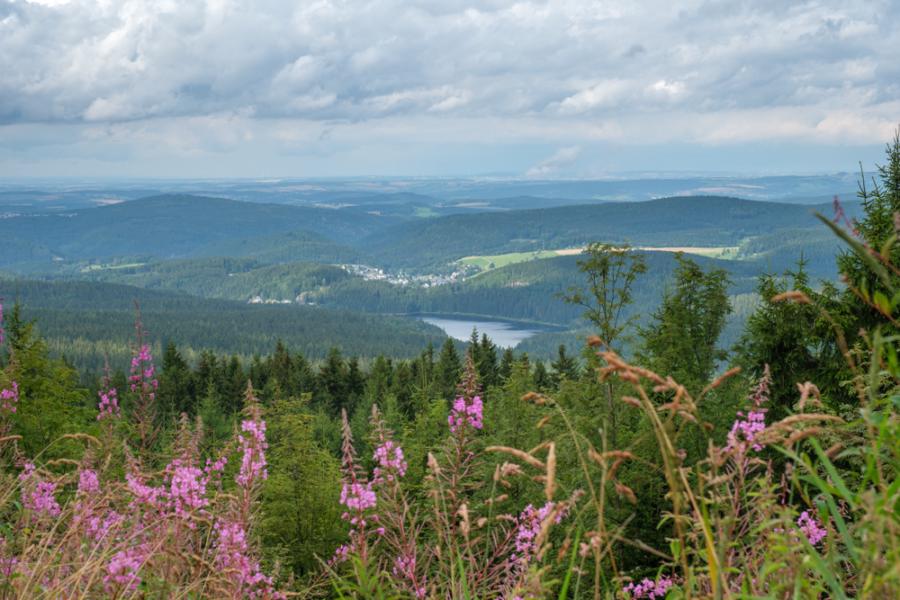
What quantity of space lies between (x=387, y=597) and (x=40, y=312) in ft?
705

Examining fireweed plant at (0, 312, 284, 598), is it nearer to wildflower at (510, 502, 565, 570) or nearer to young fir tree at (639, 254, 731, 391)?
wildflower at (510, 502, 565, 570)

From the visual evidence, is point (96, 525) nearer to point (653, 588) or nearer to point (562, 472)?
point (653, 588)

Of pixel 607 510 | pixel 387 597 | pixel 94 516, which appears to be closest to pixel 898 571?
pixel 387 597

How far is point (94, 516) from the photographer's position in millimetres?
4449

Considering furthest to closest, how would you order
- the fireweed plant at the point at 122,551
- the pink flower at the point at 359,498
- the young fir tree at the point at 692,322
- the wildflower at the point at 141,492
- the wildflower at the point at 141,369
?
the young fir tree at the point at 692,322, the wildflower at the point at 141,369, the pink flower at the point at 359,498, the wildflower at the point at 141,492, the fireweed plant at the point at 122,551

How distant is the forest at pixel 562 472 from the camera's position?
6.81 ft

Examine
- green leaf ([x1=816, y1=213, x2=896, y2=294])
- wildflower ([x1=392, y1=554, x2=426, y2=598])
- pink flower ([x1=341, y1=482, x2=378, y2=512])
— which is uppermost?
green leaf ([x1=816, y1=213, x2=896, y2=294])

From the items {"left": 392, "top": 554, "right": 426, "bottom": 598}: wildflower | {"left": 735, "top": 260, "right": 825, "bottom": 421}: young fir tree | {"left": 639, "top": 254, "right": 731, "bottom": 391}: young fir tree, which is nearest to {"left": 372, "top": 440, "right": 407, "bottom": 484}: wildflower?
{"left": 392, "top": 554, "right": 426, "bottom": 598}: wildflower

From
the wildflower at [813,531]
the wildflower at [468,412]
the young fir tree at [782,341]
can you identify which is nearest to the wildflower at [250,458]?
the wildflower at [468,412]

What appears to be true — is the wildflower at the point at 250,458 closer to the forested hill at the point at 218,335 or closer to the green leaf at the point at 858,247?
the green leaf at the point at 858,247

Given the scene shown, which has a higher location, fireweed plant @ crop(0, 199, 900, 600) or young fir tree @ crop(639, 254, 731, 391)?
fireweed plant @ crop(0, 199, 900, 600)

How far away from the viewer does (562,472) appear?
627 inches

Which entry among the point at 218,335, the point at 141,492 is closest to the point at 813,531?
the point at 141,492

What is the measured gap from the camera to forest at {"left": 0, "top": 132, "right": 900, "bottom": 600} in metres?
2.07
